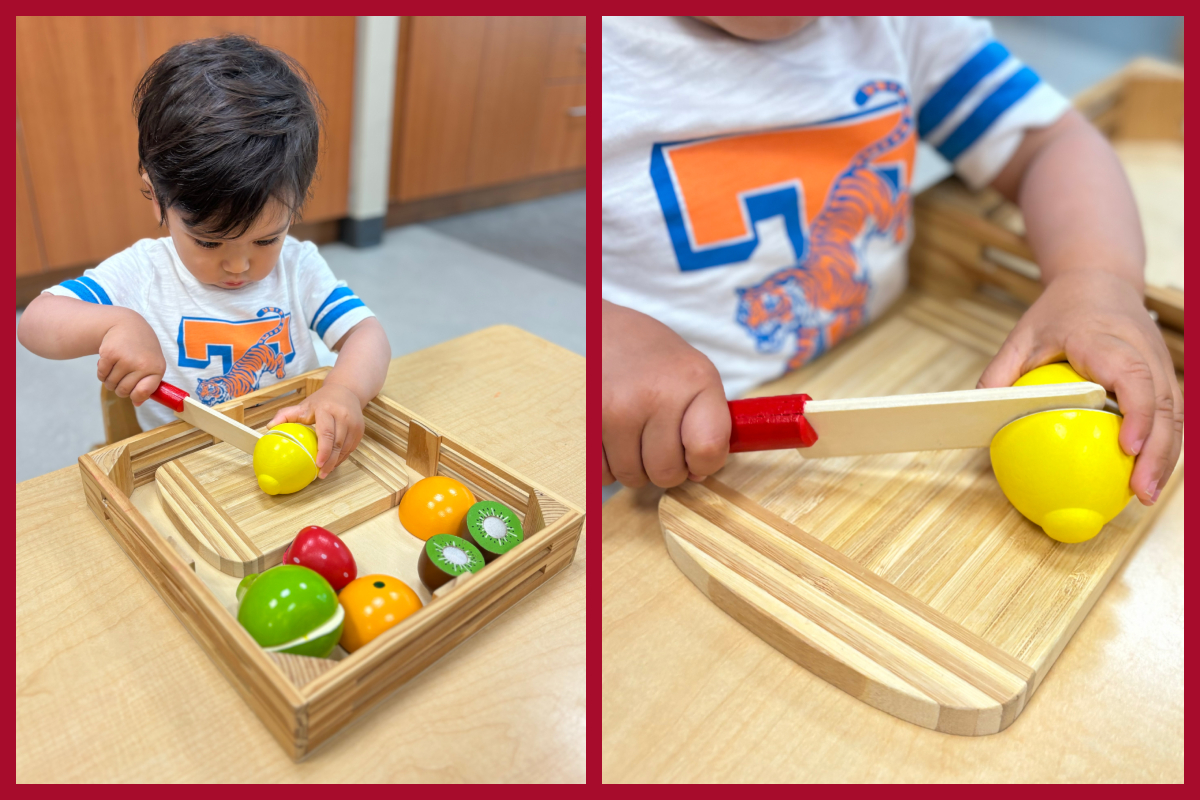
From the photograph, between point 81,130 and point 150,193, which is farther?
point 81,130

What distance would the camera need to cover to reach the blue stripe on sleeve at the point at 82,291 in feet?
1.51

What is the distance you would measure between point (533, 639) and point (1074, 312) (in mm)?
381

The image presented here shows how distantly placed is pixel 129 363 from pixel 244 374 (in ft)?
0.25

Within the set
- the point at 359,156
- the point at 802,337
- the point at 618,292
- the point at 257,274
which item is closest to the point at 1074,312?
the point at 802,337

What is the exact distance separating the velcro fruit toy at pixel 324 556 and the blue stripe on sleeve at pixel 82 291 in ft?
0.64

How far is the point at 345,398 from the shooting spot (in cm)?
48

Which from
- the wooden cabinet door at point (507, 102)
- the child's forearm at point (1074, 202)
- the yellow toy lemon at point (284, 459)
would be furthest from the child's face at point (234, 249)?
the wooden cabinet door at point (507, 102)

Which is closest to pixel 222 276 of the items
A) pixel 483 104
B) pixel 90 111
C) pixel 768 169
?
pixel 768 169

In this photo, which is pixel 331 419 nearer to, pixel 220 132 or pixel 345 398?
pixel 345 398

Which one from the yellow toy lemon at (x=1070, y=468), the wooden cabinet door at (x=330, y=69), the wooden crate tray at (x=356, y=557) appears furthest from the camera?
the wooden cabinet door at (x=330, y=69)

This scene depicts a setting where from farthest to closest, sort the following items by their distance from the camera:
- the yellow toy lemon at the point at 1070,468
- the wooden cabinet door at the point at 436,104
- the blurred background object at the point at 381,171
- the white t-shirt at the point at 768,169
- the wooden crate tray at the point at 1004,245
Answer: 1. the wooden cabinet door at the point at 436,104
2. the blurred background object at the point at 381,171
3. the wooden crate tray at the point at 1004,245
4. the white t-shirt at the point at 768,169
5. the yellow toy lemon at the point at 1070,468

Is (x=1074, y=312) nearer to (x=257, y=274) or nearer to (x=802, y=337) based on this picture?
(x=802, y=337)

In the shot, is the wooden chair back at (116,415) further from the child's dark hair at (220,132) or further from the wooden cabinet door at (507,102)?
the wooden cabinet door at (507,102)

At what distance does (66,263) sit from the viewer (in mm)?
1380
